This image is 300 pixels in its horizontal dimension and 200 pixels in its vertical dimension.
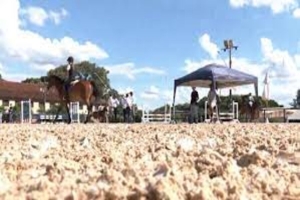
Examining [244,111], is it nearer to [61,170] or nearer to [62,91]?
[62,91]

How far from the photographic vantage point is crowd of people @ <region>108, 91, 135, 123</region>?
27.6 m

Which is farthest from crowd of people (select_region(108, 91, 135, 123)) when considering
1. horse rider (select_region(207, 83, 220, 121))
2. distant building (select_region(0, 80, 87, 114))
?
distant building (select_region(0, 80, 87, 114))

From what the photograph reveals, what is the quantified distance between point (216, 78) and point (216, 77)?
0.14ft

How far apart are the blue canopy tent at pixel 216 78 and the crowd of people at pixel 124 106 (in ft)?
7.15

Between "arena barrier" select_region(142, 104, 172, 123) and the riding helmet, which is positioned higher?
the riding helmet

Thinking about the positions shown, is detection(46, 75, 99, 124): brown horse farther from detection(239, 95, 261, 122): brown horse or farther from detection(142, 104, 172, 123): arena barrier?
detection(239, 95, 261, 122): brown horse

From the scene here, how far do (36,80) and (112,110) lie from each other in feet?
294

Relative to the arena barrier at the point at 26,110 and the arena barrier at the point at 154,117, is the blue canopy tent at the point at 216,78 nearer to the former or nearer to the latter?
the arena barrier at the point at 154,117

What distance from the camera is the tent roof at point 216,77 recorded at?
2730 cm

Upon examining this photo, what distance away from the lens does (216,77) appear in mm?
27109

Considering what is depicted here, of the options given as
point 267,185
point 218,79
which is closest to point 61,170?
point 267,185

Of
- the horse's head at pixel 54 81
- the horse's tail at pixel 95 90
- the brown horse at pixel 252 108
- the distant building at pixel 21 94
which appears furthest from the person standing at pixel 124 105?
the distant building at pixel 21 94

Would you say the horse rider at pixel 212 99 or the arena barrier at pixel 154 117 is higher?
the horse rider at pixel 212 99

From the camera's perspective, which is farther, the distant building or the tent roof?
the distant building
